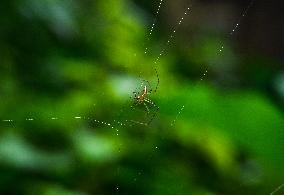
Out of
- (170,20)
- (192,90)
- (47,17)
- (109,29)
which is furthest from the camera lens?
(170,20)

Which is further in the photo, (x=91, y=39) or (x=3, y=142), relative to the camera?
(x=91, y=39)

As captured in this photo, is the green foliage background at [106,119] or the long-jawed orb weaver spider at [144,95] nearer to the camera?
the green foliage background at [106,119]

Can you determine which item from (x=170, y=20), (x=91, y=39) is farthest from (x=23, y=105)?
(x=170, y=20)

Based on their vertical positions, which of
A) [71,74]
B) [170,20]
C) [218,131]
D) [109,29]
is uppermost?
[170,20]

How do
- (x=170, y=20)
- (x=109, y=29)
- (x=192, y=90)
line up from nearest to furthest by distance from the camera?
(x=192, y=90)
(x=109, y=29)
(x=170, y=20)

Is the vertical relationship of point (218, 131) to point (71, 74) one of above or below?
below

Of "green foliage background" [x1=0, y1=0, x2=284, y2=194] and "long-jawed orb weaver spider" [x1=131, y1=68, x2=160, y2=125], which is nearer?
"green foliage background" [x1=0, y1=0, x2=284, y2=194]

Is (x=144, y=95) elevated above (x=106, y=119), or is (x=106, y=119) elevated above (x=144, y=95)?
(x=144, y=95)

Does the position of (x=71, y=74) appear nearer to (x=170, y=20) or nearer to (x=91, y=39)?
(x=91, y=39)
